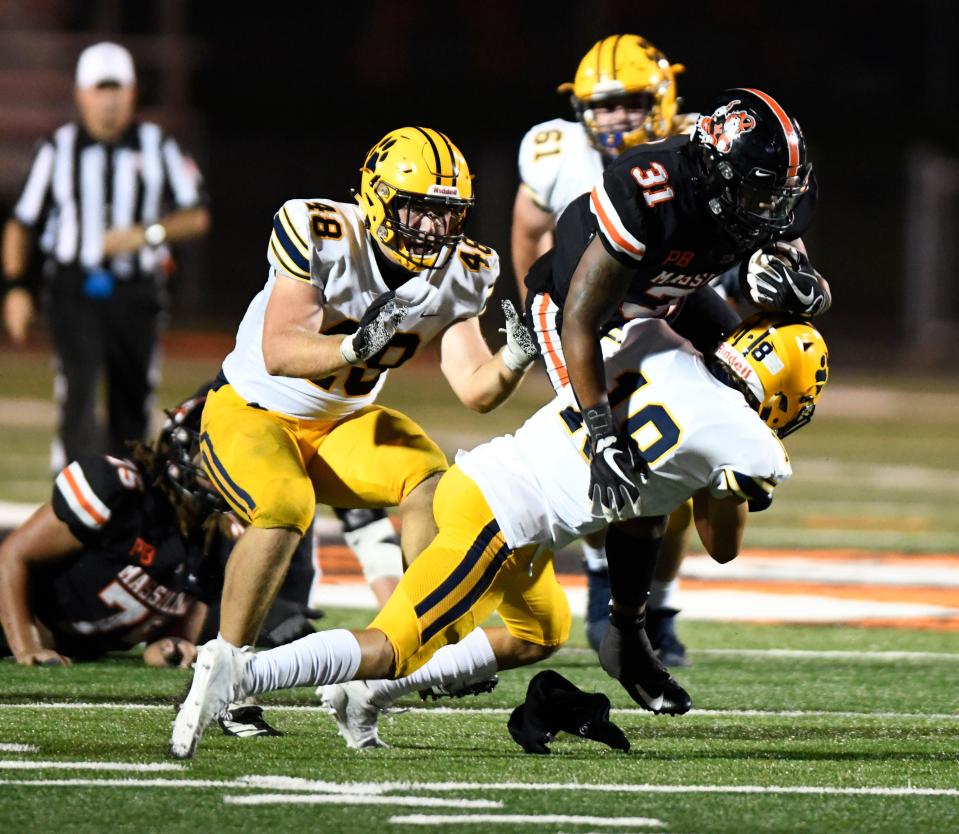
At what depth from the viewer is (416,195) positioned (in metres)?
4.21

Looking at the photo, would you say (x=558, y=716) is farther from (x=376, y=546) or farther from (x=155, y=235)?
(x=155, y=235)

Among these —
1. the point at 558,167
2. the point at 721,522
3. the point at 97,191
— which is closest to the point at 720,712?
the point at 721,522

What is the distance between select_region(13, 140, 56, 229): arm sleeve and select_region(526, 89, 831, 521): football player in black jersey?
4.20 metres

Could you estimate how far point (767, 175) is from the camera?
3.68 metres

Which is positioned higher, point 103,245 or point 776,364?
point 776,364

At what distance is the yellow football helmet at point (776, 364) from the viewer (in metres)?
3.74

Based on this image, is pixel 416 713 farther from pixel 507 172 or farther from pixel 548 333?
pixel 507 172

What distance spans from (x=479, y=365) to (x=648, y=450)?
2.64 feet

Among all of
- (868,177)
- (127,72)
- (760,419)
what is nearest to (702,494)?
(760,419)

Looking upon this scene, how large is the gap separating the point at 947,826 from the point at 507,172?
55.4 ft

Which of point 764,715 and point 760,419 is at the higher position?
point 760,419

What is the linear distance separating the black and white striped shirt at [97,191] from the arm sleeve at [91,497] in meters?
3.08

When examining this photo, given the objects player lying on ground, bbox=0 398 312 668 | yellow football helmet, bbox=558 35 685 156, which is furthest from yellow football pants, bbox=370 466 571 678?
yellow football helmet, bbox=558 35 685 156

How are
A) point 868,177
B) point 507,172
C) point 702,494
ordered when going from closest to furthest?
point 702,494 → point 507,172 → point 868,177
